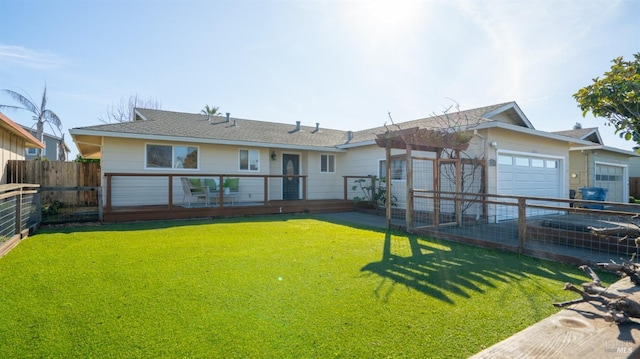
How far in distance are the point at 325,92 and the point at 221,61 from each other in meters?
3.86

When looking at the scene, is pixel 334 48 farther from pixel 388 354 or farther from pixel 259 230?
pixel 388 354

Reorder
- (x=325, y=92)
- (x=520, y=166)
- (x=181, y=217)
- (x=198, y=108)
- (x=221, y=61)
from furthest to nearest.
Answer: (x=198, y=108), (x=325, y=92), (x=221, y=61), (x=520, y=166), (x=181, y=217)

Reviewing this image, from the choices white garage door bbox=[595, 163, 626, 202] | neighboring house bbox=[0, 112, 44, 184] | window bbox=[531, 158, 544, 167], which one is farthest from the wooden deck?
white garage door bbox=[595, 163, 626, 202]

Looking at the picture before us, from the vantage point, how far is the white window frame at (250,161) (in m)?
12.1

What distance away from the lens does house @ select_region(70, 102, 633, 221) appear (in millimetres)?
9531

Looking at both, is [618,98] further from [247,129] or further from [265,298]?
[247,129]

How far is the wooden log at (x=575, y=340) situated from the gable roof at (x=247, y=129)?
23.0 feet

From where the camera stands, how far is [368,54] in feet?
30.8

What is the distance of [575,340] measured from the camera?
1.04 meters

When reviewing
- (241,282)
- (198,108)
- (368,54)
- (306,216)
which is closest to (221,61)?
(368,54)

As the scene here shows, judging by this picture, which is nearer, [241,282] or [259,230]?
[241,282]

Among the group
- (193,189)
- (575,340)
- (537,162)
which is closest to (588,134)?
(537,162)

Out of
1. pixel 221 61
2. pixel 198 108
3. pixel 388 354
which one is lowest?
pixel 388 354

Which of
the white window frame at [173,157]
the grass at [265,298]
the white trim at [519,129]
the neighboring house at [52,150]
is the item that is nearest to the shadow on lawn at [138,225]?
the grass at [265,298]
